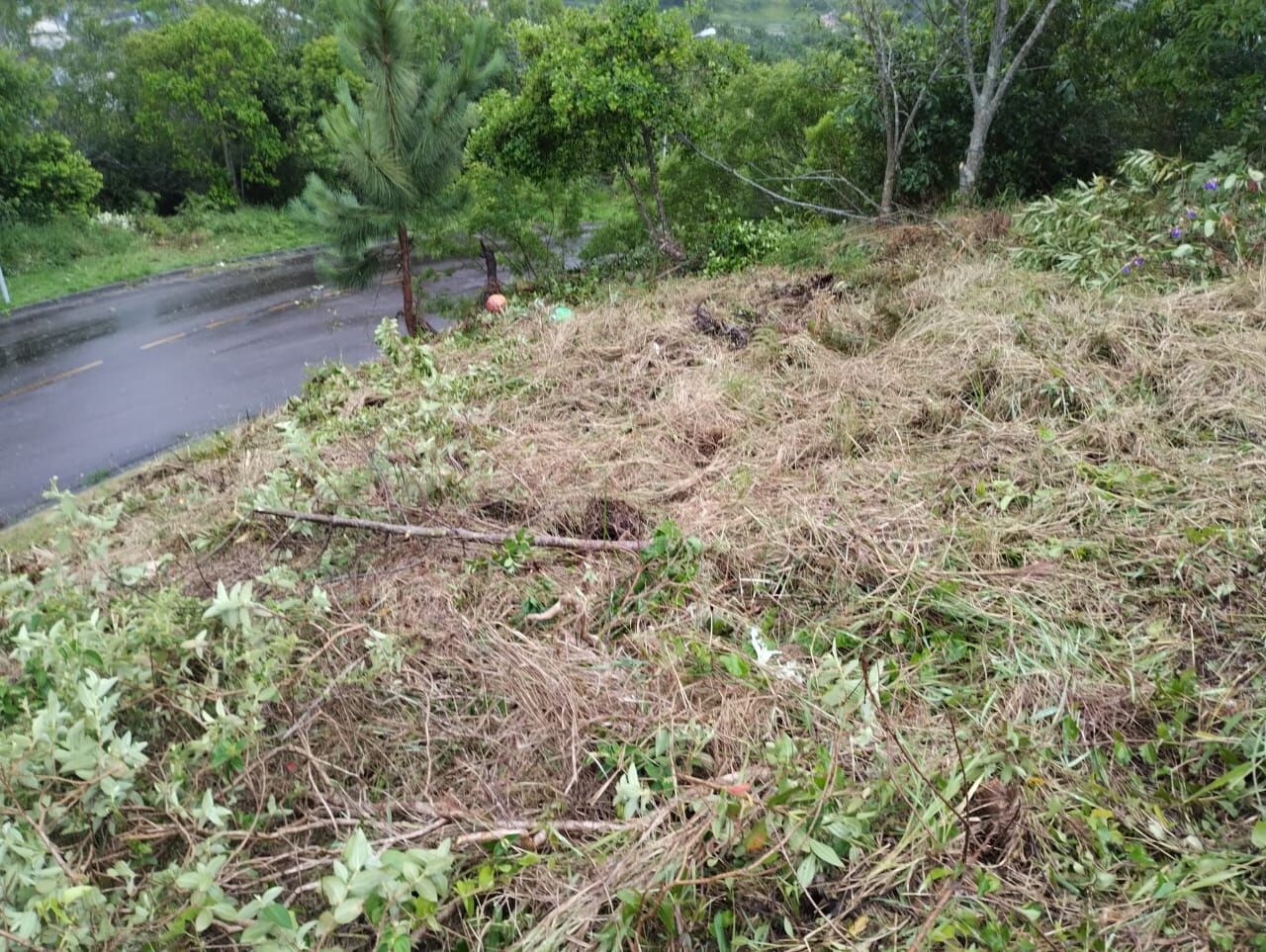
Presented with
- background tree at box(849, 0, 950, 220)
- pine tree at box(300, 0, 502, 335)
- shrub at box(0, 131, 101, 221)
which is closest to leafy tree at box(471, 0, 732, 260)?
pine tree at box(300, 0, 502, 335)

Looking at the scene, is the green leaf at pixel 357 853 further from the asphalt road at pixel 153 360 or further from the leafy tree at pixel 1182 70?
the leafy tree at pixel 1182 70

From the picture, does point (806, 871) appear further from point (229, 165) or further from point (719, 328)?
point (229, 165)

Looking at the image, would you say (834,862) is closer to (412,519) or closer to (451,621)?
(451,621)

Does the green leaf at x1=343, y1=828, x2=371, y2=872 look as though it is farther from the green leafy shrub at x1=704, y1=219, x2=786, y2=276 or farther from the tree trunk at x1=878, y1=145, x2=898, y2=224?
the tree trunk at x1=878, y1=145, x2=898, y2=224

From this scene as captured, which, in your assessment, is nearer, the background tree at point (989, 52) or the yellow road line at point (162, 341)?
the background tree at point (989, 52)

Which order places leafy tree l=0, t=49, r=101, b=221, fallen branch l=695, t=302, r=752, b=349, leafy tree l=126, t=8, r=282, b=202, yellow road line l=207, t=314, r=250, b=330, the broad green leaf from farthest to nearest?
leafy tree l=126, t=8, r=282, b=202
leafy tree l=0, t=49, r=101, b=221
yellow road line l=207, t=314, r=250, b=330
fallen branch l=695, t=302, r=752, b=349
the broad green leaf

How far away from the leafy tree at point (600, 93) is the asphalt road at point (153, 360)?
168 cm

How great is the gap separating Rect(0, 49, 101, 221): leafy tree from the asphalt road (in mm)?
2912

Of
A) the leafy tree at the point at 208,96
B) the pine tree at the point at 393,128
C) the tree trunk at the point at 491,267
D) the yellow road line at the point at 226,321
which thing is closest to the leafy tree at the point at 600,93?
the pine tree at the point at 393,128

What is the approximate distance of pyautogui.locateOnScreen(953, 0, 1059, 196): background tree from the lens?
6.82m

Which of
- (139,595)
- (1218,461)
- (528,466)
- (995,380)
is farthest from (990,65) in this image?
(139,595)

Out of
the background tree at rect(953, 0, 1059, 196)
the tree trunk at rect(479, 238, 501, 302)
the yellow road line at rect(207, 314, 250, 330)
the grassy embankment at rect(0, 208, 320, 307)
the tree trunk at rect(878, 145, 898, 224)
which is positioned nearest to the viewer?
the background tree at rect(953, 0, 1059, 196)

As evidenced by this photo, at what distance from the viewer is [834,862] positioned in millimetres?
1557

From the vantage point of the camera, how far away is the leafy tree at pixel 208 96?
18953 mm
